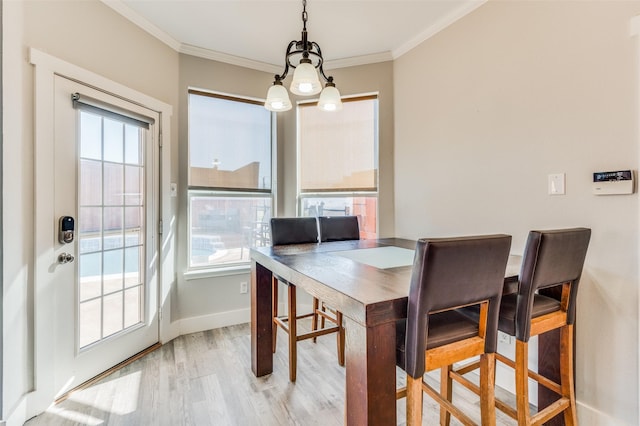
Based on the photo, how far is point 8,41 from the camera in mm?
1619

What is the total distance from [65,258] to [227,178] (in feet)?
4.94

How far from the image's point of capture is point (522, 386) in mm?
1370

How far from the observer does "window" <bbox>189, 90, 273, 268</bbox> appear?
2992mm

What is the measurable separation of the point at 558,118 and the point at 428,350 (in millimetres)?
1529

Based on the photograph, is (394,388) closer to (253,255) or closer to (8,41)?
(253,255)

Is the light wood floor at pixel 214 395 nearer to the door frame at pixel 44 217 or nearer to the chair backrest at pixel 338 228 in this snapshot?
the door frame at pixel 44 217

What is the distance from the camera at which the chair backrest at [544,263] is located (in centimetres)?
130

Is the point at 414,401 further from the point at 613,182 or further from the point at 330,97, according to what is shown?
the point at 330,97

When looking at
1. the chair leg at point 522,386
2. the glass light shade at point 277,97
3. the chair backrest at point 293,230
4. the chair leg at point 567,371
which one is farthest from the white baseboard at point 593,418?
the glass light shade at point 277,97

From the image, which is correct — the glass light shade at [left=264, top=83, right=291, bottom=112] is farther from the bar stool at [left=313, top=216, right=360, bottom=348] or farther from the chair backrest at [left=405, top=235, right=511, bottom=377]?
the chair backrest at [left=405, top=235, right=511, bottom=377]

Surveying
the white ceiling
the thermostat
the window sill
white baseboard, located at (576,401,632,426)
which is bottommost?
white baseboard, located at (576,401,632,426)

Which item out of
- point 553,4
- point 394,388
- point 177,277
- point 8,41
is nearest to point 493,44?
point 553,4

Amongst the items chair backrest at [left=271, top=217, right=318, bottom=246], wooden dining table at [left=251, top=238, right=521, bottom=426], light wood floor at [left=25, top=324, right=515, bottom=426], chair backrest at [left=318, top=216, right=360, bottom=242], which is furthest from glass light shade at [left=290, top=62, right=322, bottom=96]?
light wood floor at [left=25, top=324, right=515, bottom=426]

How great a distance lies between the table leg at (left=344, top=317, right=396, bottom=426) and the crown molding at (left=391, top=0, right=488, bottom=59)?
7.71 ft
